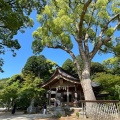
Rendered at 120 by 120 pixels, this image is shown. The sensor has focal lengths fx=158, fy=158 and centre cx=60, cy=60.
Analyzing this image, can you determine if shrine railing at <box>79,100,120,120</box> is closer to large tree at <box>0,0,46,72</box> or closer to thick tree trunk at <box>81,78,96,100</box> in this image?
thick tree trunk at <box>81,78,96,100</box>

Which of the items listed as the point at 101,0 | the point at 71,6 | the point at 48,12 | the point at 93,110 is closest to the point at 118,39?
the point at 101,0

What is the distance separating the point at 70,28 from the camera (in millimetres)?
15211

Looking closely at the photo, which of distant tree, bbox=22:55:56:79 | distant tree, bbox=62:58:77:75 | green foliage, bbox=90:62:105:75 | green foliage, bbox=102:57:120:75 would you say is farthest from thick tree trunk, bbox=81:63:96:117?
green foliage, bbox=90:62:105:75

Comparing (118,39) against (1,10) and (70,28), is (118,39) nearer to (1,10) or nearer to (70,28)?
(70,28)

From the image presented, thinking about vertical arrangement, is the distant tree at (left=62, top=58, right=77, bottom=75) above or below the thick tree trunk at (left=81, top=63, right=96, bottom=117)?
above

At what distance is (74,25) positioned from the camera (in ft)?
50.6

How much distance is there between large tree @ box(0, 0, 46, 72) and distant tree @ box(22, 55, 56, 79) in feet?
48.6

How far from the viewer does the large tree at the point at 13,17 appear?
9352 millimetres

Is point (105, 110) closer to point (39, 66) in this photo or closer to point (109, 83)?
point (109, 83)

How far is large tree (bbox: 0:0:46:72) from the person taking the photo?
935 cm

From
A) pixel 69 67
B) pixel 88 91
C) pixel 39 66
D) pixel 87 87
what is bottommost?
pixel 88 91

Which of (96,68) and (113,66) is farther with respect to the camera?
(96,68)

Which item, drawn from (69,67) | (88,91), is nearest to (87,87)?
(88,91)

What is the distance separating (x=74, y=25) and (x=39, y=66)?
48.0ft
